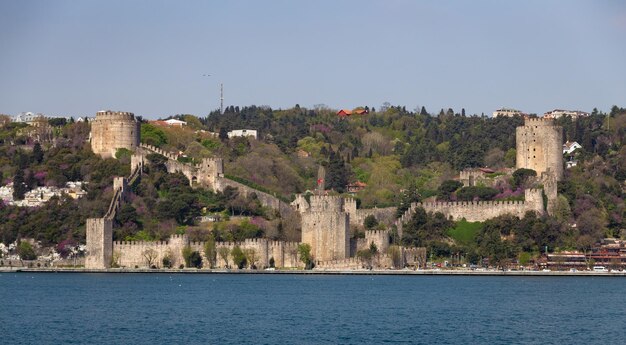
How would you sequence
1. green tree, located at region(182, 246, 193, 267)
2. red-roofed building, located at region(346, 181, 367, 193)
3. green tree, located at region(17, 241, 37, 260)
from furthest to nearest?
red-roofed building, located at region(346, 181, 367, 193)
green tree, located at region(17, 241, 37, 260)
green tree, located at region(182, 246, 193, 267)

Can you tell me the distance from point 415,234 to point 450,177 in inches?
591

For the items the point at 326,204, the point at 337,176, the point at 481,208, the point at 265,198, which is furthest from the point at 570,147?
the point at 326,204

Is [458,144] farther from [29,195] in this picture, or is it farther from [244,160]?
[29,195]

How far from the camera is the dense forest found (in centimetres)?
8138

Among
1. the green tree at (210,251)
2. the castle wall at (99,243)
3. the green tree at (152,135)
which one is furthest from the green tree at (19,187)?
the green tree at (210,251)

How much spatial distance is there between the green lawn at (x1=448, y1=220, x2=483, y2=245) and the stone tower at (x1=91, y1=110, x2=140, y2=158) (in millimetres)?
19664

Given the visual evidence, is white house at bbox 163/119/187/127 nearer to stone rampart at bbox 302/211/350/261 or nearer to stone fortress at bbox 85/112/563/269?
stone fortress at bbox 85/112/563/269

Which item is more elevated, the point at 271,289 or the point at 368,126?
the point at 368,126

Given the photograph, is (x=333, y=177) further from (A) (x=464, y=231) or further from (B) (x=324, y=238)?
(B) (x=324, y=238)

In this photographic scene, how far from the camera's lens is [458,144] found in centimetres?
11069

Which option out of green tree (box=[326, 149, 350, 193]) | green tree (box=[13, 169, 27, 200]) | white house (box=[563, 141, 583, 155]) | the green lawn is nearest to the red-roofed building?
green tree (box=[326, 149, 350, 193])

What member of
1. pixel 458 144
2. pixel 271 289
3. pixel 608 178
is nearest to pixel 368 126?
pixel 458 144

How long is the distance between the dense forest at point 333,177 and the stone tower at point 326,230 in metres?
3.04

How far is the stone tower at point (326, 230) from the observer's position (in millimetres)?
79438
